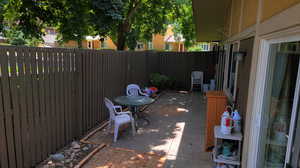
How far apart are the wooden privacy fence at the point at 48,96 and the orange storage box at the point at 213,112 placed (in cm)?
264

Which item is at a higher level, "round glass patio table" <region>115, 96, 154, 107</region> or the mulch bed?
"round glass patio table" <region>115, 96, 154, 107</region>

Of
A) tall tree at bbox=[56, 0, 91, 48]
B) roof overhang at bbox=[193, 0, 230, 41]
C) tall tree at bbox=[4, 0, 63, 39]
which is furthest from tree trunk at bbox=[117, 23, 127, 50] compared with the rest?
roof overhang at bbox=[193, 0, 230, 41]

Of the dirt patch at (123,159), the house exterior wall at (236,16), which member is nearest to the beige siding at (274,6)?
the house exterior wall at (236,16)

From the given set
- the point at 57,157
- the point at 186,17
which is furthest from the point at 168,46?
the point at 57,157

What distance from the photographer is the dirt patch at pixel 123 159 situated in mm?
2984

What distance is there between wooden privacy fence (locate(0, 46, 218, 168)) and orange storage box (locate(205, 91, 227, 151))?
8.65 ft

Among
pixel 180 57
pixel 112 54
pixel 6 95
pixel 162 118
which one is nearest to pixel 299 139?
pixel 6 95

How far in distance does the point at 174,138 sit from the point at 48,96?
2.59m

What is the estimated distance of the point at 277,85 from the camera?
75.5 inches

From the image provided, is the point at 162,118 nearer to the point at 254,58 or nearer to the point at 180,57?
the point at 254,58

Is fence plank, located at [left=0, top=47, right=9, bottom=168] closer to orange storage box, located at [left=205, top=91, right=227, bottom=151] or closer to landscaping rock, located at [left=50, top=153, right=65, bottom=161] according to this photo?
landscaping rock, located at [left=50, top=153, right=65, bottom=161]

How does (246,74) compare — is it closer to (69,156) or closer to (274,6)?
(274,6)

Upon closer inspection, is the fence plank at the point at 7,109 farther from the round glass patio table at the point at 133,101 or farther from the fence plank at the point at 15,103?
the round glass patio table at the point at 133,101

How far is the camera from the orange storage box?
3404 mm
